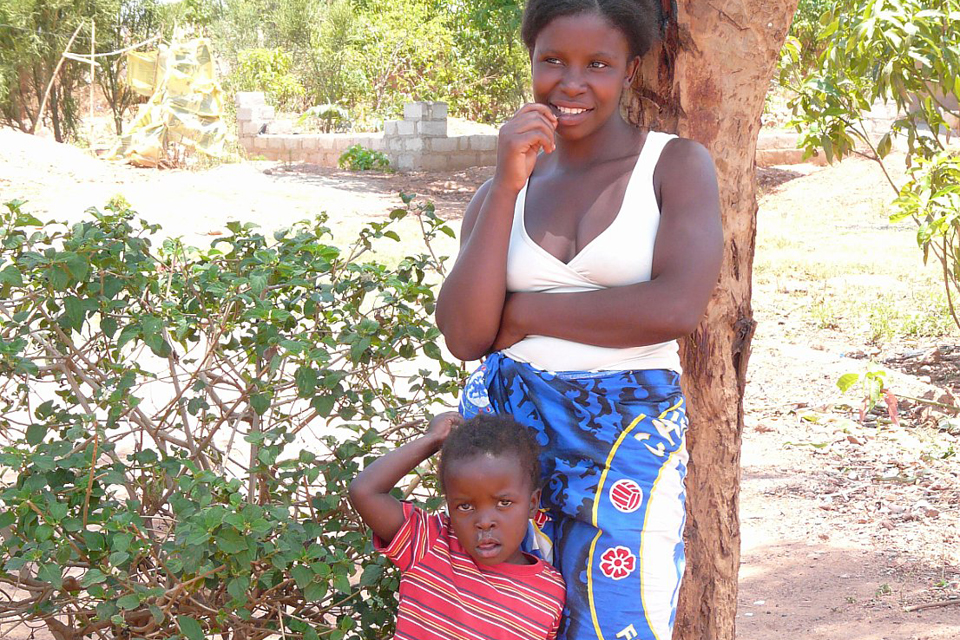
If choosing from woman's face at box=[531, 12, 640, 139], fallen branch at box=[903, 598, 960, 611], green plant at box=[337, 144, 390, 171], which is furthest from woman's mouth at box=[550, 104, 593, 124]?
green plant at box=[337, 144, 390, 171]

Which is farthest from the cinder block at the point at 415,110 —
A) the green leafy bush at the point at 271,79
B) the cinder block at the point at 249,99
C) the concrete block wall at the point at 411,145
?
the green leafy bush at the point at 271,79

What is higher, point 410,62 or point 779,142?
point 410,62

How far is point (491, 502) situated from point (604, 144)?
0.69 metres

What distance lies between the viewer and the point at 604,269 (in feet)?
5.57

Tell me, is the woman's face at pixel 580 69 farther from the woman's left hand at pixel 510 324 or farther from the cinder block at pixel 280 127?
the cinder block at pixel 280 127

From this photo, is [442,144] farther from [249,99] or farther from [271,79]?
[271,79]

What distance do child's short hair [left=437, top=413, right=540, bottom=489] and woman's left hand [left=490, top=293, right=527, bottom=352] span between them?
14 cm

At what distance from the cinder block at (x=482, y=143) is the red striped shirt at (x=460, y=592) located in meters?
13.7

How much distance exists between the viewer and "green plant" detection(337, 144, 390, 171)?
1512cm

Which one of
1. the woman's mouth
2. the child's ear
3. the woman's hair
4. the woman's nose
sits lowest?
the child's ear

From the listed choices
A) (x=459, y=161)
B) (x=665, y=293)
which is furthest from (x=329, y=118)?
(x=665, y=293)

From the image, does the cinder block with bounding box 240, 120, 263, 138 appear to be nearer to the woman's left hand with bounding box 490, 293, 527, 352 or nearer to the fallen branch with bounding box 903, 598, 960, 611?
the fallen branch with bounding box 903, 598, 960, 611

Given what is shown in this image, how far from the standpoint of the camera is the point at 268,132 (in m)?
18.0

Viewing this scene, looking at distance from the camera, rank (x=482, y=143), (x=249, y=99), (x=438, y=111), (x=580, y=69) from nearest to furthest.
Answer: (x=580, y=69) < (x=438, y=111) < (x=482, y=143) < (x=249, y=99)
